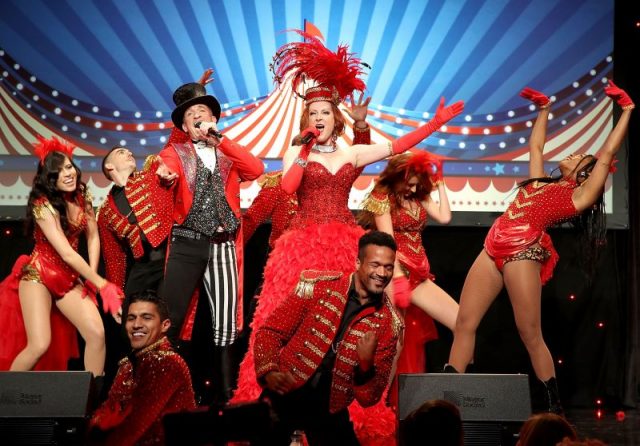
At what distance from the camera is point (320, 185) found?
4430 millimetres

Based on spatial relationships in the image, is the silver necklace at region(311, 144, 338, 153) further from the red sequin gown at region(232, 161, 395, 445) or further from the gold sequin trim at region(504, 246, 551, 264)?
the gold sequin trim at region(504, 246, 551, 264)

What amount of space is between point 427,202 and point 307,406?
238 cm

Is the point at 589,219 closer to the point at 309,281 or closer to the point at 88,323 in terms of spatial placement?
the point at 309,281

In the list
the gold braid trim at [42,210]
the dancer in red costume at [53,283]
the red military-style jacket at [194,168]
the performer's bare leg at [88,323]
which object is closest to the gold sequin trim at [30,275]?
the dancer in red costume at [53,283]

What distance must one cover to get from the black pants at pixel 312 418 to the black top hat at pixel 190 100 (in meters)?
1.83

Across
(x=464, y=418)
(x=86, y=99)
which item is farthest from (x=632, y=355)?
(x=86, y=99)

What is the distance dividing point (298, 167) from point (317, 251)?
43 centimetres

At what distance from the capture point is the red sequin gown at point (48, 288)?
15.9 feet

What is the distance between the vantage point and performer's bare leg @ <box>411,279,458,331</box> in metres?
5.20

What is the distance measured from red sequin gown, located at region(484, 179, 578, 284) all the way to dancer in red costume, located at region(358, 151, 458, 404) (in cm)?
59

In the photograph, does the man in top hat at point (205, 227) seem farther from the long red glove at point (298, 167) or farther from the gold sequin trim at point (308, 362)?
the gold sequin trim at point (308, 362)

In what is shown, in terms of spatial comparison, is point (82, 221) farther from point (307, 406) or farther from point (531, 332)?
point (531, 332)

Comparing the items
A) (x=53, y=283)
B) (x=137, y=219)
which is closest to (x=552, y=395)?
(x=137, y=219)

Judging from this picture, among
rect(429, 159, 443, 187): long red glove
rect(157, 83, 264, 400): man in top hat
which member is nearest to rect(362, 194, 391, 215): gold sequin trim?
rect(429, 159, 443, 187): long red glove
